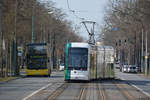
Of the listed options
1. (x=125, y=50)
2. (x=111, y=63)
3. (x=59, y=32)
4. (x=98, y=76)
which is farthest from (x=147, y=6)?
(x=125, y=50)

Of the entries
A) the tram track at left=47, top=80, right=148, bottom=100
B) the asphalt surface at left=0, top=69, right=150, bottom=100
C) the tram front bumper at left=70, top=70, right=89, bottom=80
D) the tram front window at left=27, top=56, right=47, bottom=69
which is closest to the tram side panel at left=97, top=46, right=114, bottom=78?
the tram front bumper at left=70, top=70, right=89, bottom=80

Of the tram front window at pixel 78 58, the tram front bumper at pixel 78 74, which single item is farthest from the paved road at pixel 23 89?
the tram front window at pixel 78 58

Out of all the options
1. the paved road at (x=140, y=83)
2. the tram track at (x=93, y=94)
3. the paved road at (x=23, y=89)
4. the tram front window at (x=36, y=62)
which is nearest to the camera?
the tram track at (x=93, y=94)

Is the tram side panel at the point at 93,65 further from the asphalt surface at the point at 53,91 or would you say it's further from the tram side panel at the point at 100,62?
the asphalt surface at the point at 53,91

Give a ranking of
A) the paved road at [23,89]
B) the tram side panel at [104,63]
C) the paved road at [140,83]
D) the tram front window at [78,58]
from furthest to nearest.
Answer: the tram side panel at [104,63], the tram front window at [78,58], the paved road at [140,83], the paved road at [23,89]

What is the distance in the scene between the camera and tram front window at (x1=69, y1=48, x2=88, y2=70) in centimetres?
3466

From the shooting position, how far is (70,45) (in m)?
35.2

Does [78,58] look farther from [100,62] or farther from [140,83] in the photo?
[140,83]

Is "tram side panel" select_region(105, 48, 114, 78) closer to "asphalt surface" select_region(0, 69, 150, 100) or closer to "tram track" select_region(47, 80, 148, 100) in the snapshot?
"asphalt surface" select_region(0, 69, 150, 100)

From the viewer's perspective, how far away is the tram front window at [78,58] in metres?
34.7

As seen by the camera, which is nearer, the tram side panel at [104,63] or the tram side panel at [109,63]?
the tram side panel at [104,63]

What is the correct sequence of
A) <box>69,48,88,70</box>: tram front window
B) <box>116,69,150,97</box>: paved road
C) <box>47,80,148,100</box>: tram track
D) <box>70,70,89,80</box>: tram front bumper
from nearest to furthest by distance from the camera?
<box>47,80,148,100</box>: tram track < <box>116,69,150,97</box>: paved road < <box>70,70,89,80</box>: tram front bumper < <box>69,48,88,70</box>: tram front window

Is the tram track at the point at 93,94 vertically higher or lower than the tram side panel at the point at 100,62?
lower

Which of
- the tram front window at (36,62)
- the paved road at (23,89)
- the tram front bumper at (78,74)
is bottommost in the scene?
the paved road at (23,89)
